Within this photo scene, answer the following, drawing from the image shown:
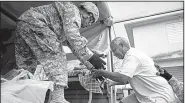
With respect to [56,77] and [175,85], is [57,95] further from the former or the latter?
[175,85]

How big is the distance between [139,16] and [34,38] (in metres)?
1.89

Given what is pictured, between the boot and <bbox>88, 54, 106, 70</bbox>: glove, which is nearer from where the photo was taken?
the boot

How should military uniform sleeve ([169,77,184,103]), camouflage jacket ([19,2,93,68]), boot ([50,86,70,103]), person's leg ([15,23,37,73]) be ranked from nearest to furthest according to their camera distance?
boot ([50,86,70,103])
camouflage jacket ([19,2,93,68])
person's leg ([15,23,37,73])
military uniform sleeve ([169,77,184,103])

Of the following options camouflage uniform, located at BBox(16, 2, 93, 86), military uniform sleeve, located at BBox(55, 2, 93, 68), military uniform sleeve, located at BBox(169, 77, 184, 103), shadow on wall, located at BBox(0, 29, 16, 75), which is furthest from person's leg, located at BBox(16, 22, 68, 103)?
military uniform sleeve, located at BBox(169, 77, 184, 103)

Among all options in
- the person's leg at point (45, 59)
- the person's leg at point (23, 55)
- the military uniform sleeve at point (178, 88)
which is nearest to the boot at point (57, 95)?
the person's leg at point (45, 59)

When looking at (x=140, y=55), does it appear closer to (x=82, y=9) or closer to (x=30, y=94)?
(x=82, y=9)

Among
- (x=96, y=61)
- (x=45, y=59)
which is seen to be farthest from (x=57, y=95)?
(x=96, y=61)

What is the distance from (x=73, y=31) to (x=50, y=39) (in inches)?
8.6

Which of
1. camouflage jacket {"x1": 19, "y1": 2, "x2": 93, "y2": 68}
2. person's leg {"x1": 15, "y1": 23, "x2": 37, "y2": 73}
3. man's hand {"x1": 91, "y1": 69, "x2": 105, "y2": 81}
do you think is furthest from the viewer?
man's hand {"x1": 91, "y1": 69, "x2": 105, "y2": 81}

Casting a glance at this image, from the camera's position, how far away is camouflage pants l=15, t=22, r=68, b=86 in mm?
1510

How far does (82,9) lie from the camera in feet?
6.48

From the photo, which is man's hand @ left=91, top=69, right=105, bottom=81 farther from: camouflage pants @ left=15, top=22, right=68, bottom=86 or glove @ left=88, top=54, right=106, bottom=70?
camouflage pants @ left=15, top=22, right=68, bottom=86

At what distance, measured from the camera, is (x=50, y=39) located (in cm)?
161

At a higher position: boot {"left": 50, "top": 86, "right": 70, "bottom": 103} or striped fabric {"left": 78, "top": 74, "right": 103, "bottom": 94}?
striped fabric {"left": 78, "top": 74, "right": 103, "bottom": 94}
